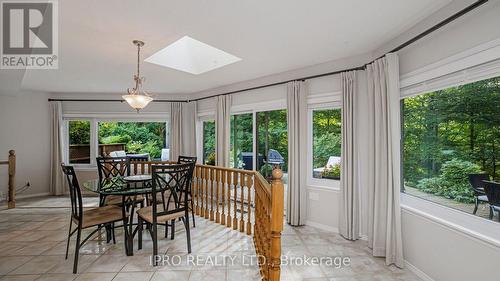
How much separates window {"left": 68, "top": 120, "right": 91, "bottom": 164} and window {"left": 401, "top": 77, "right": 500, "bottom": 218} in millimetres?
6968

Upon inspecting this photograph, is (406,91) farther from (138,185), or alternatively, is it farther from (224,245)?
(138,185)

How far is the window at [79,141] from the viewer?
605 cm

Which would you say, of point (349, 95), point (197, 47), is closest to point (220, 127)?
point (197, 47)

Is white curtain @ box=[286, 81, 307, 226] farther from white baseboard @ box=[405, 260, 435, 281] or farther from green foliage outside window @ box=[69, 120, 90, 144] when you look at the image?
green foliage outside window @ box=[69, 120, 90, 144]

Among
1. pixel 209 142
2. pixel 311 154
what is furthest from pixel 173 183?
pixel 209 142

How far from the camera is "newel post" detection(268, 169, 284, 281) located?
1772 millimetres

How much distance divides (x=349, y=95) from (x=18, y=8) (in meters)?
3.73

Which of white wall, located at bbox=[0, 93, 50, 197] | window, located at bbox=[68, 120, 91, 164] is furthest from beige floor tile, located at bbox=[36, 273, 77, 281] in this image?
white wall, located at bbox=[0, 93, 50, 197]

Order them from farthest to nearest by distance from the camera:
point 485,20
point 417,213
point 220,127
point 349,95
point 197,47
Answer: point 220,127 → point 197,47 → point 349,95 → point 417,213 → point 485,20

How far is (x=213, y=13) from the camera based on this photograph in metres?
2.21

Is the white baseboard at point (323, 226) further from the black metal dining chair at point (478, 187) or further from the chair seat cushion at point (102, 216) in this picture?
the chair seat cushion at point (102, 216)

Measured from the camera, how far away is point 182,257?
273 centimetres

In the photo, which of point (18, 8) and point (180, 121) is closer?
point (18, 8)

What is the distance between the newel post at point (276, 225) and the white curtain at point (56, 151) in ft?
20.3
